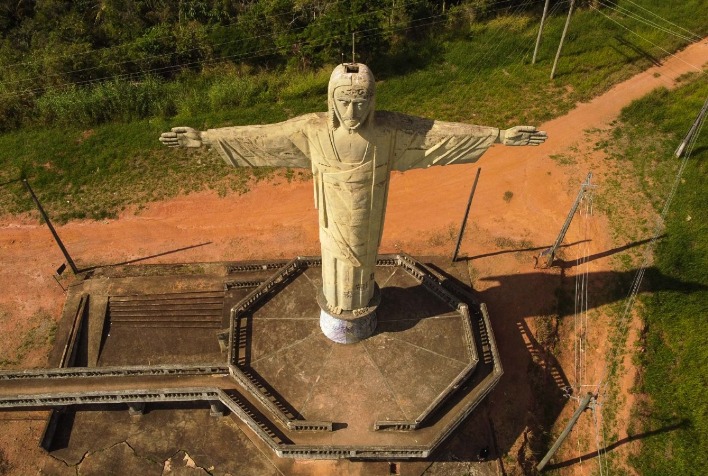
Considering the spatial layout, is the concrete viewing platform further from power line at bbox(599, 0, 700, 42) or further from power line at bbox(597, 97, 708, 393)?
power line at bbox(599, 0, 700, 42)

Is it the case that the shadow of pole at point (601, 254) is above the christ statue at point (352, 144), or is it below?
below

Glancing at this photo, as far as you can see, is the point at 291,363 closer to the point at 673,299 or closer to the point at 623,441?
the point at 623,441

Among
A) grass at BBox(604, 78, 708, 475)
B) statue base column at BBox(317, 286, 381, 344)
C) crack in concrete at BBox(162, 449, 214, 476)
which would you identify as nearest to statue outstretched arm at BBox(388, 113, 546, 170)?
statue base column at BBox(317, 286, 381, 344)

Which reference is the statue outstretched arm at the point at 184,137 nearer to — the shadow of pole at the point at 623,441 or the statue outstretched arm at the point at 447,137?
the statue outstretched arm at the point at 447,137

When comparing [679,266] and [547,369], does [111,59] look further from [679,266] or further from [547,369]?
[679,266]

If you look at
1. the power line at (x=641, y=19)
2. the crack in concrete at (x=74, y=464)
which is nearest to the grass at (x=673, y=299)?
the power line at (x=641, y=19)
